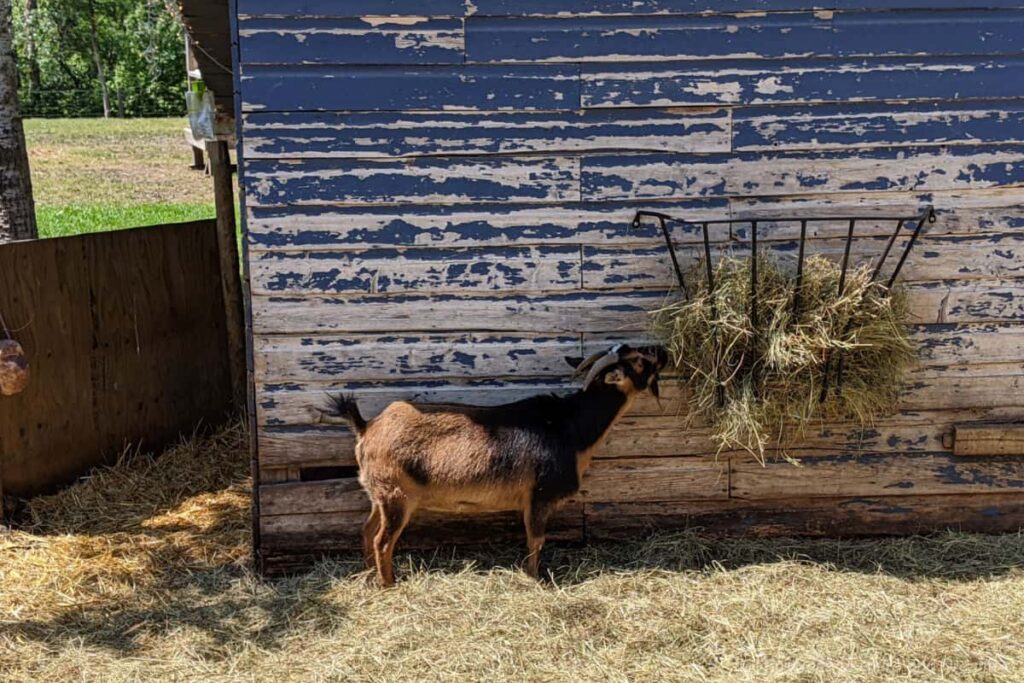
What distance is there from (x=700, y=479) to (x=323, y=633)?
6.36ft

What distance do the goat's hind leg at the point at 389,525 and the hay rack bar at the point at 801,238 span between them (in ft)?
4.89

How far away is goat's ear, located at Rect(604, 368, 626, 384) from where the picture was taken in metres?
4.77

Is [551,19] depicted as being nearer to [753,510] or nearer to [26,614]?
[753,510]

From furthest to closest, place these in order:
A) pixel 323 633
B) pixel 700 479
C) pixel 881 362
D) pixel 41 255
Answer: pixel 41 255
pixel 700 479
pixel 881 362
pixel 323 633

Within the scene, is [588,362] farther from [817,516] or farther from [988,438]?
[988,438]

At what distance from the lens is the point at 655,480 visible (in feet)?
17.3

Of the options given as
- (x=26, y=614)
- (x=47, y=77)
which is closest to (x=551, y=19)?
(x=26, y=614)

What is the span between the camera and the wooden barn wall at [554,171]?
4773 mm

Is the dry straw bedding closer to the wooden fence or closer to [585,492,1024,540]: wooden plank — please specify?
[585,492,1024,540]: wooden plank

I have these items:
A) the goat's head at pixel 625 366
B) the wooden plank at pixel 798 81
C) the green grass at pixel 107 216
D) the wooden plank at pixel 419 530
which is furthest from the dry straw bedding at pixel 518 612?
the green grass at pixel 107 216

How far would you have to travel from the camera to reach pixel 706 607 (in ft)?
15.3

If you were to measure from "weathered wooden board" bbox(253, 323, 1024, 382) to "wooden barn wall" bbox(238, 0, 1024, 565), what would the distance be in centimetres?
1

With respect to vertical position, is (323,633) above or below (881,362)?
below

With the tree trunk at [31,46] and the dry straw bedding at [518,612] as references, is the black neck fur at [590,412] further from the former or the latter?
the tree trunk at [31,46]
